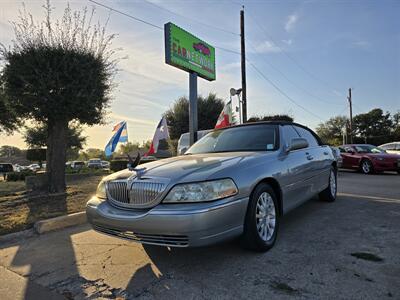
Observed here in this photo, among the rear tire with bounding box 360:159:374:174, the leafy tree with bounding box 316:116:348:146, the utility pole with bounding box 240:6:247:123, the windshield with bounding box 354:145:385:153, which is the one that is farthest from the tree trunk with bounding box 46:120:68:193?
the leafy tree with bounding box 316:116:348:146

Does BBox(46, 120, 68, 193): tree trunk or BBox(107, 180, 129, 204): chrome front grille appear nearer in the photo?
BBox(107, 180, 129, 204): chrome front grille

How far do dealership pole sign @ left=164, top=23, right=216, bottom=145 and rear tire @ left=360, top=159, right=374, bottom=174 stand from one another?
299 inches

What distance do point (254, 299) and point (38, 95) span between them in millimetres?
7383

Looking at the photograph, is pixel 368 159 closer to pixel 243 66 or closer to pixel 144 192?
pixel 243 66

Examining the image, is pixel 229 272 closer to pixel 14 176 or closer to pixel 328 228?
pixel 328 228

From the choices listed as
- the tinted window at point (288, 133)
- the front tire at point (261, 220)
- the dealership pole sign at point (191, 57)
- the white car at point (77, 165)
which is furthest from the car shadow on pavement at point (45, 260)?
the white car at point (77, 165)

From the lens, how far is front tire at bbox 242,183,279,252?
3.21 meters

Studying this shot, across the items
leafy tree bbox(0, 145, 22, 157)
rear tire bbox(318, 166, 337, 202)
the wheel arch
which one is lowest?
rear tire bbox(318, 166, 337, 202)

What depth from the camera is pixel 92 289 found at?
9.25ft

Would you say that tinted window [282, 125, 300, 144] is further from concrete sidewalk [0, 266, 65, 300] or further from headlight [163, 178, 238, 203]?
concrete sidewalk [0, 266, 65, 300]

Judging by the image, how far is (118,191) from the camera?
3311mm

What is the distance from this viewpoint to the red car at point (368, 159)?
12.3m

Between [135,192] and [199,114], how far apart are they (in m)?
24.8

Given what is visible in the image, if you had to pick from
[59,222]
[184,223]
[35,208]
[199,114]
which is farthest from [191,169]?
[199,114]
